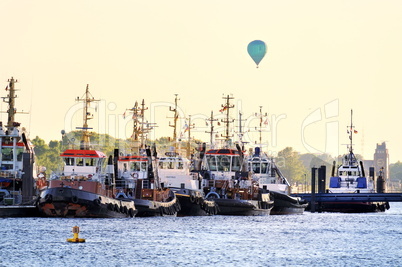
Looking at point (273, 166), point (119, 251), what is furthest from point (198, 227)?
point (273, 166)

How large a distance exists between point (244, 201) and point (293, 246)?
42.1m

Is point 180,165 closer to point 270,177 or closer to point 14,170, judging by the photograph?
point 14,170

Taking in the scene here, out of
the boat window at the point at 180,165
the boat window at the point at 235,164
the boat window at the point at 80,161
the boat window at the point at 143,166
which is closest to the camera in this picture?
the boat window at the point at 80,161

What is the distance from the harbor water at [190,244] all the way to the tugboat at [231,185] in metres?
13.6

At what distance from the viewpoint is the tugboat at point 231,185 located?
124688mm

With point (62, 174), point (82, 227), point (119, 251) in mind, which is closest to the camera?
point (119, 251)

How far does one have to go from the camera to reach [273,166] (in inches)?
5812

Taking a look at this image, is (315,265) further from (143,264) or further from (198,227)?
(198,227)

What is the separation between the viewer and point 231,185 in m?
130

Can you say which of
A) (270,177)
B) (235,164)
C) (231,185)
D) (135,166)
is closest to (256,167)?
(270,177)

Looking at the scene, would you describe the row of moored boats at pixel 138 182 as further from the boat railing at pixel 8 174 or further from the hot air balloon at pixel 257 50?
the hot air balloon at pixel 257 50

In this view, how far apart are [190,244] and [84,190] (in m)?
21.1

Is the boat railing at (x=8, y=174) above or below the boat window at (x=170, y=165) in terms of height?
below

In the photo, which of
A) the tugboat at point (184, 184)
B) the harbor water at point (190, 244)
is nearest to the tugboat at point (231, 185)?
the tugboat at point (184, 184)
